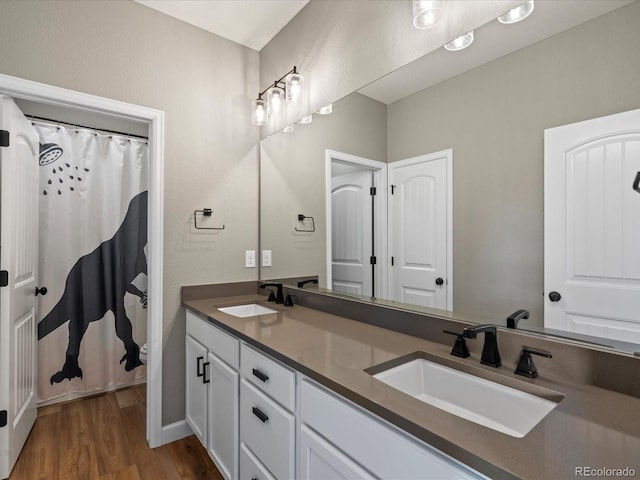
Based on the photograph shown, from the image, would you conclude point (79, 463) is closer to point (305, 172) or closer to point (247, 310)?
point (247, 310)

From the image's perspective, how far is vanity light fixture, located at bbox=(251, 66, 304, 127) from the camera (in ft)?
6.77

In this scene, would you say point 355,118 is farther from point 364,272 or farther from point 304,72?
point 364,272

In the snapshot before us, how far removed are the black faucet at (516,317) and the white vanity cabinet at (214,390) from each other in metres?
1.08

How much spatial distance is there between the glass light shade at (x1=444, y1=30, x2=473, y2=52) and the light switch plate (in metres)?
1.63

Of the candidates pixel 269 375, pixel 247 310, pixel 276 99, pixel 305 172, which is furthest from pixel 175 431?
pixel 276 99

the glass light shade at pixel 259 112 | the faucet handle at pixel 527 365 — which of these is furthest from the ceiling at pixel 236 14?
the faucet handle at pixel 527 365

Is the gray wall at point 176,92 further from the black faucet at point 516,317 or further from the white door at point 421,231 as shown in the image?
the black faucet at point 516,317

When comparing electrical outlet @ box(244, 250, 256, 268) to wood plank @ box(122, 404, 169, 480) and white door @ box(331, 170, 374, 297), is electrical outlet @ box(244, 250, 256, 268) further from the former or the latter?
wood plank @ box(122, 404, 169, 480)

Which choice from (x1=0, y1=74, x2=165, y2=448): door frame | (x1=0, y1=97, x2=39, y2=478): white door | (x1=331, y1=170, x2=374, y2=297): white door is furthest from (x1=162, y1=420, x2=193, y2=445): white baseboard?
(x1=331, y1=170, x2=374, y2=297): white door

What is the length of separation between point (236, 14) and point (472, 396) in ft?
7.68

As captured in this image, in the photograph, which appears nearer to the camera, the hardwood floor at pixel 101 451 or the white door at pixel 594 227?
the white door at pixel 594 227

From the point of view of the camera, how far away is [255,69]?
8.16 feet

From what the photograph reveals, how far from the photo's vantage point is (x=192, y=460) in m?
1.94

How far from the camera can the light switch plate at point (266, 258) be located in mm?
2424
